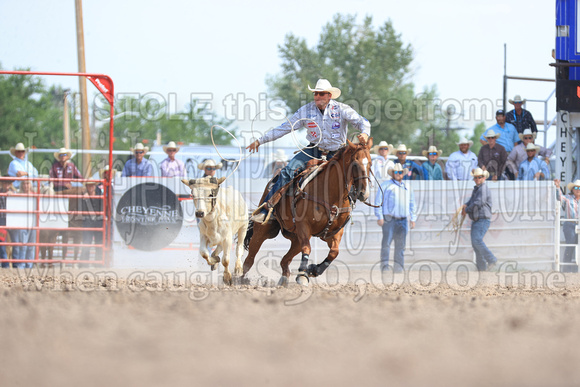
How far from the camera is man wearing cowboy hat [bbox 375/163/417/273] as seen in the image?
11609 millimetres

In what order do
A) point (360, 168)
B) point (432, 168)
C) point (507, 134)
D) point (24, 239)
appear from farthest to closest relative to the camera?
point (507, 134), point (432, 168), point (24, 239), point (360, 168)

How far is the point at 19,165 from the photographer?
1252 cm

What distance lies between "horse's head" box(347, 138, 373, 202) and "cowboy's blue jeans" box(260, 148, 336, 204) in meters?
0.80

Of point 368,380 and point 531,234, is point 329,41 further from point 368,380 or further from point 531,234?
point 368,380

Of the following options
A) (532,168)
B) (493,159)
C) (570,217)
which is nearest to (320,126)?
(493,159)

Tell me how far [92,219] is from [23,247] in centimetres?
158

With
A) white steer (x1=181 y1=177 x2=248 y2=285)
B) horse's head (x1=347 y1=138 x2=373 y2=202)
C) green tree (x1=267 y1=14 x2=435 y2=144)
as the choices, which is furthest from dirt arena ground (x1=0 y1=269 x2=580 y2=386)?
green tree (x1=267 y1=14 x2=435 y2=144)

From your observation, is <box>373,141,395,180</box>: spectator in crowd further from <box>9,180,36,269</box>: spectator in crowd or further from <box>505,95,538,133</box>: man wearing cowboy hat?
<box>9,180,36,269</box>: spectator in crowd

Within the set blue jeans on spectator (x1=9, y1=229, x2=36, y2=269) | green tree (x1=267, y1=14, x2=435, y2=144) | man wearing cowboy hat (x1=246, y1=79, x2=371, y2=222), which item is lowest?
blue jeans on spectator (x1=9, y1=229, x2=36, y2=269)

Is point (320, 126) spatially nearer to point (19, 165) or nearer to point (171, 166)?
point (171, 166)

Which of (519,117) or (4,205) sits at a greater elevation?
(519,117)

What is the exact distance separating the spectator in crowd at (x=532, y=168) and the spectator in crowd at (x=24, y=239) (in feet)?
27.9

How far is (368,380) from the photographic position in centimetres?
387

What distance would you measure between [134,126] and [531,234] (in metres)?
45.3
